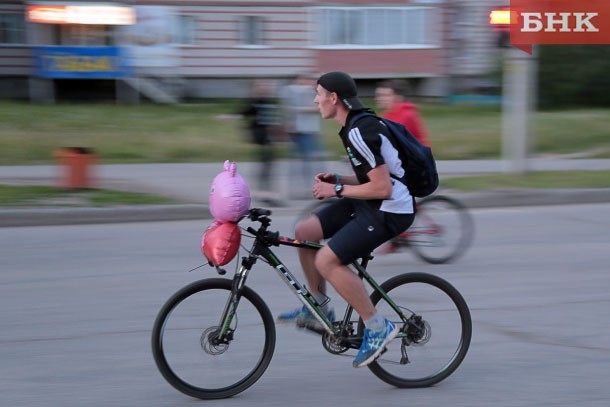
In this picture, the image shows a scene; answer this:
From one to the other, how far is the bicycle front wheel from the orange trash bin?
26.6 feet

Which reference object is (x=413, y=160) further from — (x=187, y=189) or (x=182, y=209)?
(x=187, y=189)

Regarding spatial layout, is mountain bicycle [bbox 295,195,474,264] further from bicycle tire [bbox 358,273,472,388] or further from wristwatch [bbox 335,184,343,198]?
wristwatch [bbox 335,184,343,198]

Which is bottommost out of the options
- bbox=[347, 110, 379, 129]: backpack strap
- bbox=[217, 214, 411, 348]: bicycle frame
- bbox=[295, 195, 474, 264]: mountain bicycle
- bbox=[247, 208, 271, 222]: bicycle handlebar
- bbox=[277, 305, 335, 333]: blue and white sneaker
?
bbox=[295, 195, 474, 264]: mountain bicycle

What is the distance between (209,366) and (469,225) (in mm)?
4661

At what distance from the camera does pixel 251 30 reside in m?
32.6

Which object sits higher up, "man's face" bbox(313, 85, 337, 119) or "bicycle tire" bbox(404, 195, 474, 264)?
"man's face" bbox(313, 85, 337, 119)

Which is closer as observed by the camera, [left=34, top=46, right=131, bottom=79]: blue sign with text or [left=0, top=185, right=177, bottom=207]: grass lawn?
[left=0, top=185, right=177, bottom=207]: grass lawn

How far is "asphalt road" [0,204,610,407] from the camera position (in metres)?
5.19

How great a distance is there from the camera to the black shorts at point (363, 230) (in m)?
4.95

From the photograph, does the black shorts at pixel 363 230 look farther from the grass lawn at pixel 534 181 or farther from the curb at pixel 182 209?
the grass lawn at pixel 534 181

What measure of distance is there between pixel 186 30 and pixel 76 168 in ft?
66.2

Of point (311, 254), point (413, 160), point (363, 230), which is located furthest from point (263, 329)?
point (413, 160)

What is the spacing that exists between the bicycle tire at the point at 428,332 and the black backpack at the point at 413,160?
20.1 inches

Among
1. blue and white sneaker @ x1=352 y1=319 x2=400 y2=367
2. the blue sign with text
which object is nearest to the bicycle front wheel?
blue and white sneaker @ x1=352 y1=319 x2=400 y2=367
